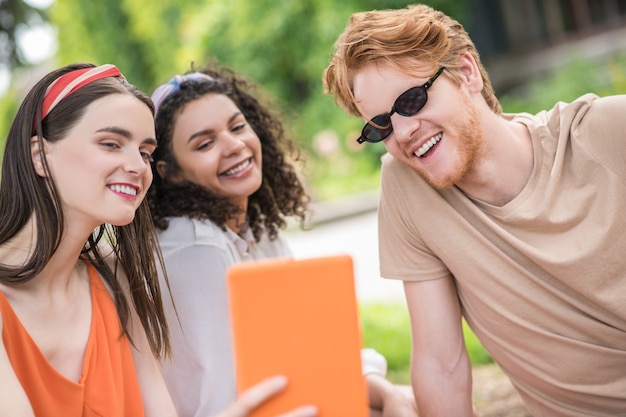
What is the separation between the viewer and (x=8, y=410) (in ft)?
5.47

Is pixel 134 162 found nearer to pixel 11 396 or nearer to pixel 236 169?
pixel 11 396

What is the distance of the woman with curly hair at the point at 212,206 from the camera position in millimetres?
2576

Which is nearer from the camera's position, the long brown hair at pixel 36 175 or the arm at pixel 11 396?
the arm at pixel 11 396

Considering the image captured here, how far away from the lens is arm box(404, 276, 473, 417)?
2410 mm

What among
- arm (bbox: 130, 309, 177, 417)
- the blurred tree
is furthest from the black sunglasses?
the blurred tree

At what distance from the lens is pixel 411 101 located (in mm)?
2295

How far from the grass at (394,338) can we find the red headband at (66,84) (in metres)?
3.00

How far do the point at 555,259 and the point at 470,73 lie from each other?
707mm

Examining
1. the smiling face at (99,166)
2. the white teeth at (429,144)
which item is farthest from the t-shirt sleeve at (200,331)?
A: the white teeth at (429,144)

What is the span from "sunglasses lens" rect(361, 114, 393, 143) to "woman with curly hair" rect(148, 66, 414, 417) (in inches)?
28.6

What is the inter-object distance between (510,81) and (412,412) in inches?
538

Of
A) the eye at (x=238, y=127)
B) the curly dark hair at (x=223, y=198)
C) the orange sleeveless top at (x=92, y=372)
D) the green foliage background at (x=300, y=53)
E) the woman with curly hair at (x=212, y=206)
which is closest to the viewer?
the orange sleeveless top at (x=92, y=372)

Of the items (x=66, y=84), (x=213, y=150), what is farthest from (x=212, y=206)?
(x=66, y=84)

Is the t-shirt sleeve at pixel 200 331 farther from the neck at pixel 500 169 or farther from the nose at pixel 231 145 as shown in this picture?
the neck at pixel 500 169
